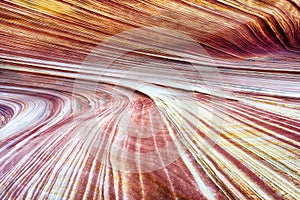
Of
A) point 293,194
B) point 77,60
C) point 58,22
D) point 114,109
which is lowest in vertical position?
point 293,194

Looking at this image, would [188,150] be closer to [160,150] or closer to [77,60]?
[160,150]

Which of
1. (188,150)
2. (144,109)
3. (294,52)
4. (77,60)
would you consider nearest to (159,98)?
(144,109)

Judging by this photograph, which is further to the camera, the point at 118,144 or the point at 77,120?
the point at 77,120

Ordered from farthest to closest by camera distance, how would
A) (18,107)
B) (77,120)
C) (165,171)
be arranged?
(18,107)
(77,120)
(165,171)

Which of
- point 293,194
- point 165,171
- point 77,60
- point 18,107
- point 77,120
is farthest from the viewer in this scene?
point 77,60

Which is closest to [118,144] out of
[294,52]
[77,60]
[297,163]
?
[297,163]

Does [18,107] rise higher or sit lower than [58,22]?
lower
